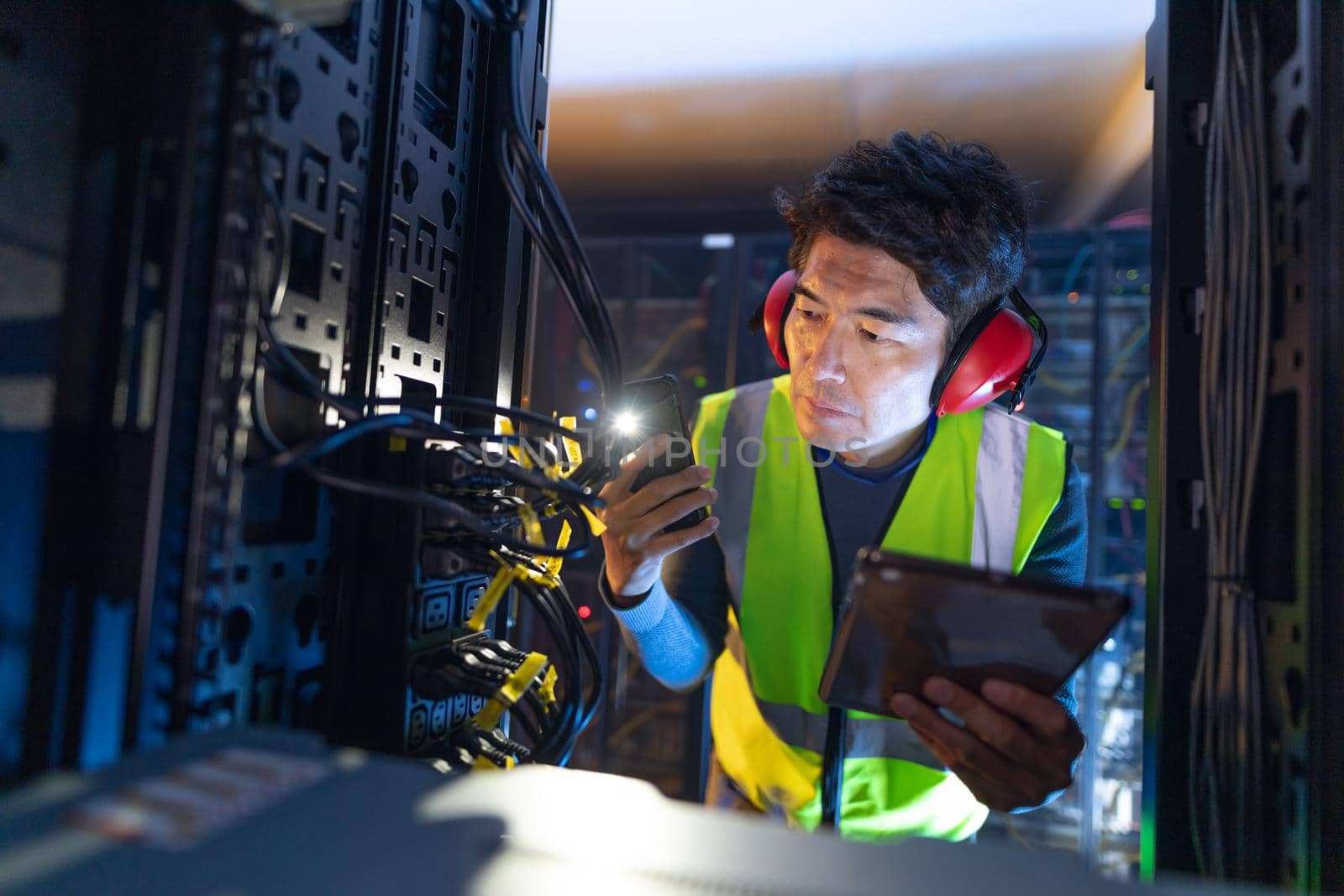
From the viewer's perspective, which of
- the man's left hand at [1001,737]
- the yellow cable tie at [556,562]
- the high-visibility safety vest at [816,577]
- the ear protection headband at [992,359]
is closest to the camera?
the man's left hand at [1001,737]

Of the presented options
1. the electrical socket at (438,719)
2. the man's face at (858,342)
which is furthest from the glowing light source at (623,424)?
the man's face at (858,342)

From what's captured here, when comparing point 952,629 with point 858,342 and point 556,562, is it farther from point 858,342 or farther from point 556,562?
point 858,342

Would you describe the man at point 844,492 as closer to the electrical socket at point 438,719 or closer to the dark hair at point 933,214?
the dark hair at point 933,214

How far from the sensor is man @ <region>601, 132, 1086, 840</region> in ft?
3.12

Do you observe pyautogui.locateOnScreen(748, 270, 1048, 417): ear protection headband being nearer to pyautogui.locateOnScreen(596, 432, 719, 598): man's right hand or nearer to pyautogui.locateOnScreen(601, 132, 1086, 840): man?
pyautogui.locateOnScreen(601, 132, 1086, 840): man

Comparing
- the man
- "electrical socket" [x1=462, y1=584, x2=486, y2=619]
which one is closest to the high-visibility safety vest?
the man

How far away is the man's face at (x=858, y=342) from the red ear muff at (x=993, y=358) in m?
0.04

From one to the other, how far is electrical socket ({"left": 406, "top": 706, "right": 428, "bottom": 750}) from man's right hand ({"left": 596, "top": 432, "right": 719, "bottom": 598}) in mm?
252

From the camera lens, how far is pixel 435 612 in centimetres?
60

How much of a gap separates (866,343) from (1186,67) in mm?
472

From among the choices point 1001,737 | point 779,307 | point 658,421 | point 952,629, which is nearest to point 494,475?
point 658,421

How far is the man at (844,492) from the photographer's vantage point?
0.95 metres

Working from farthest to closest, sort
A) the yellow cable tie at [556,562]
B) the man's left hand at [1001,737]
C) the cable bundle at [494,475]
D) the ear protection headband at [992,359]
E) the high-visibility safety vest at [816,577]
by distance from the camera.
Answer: the high-visibility safety vest at [816,577]
the ear protection headband at [992,359]
the yellow cable tie at [556,562]
the man's left hand at [1001,737]
the cable bundle at [494,475]

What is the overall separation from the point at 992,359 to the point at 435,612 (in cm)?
75
